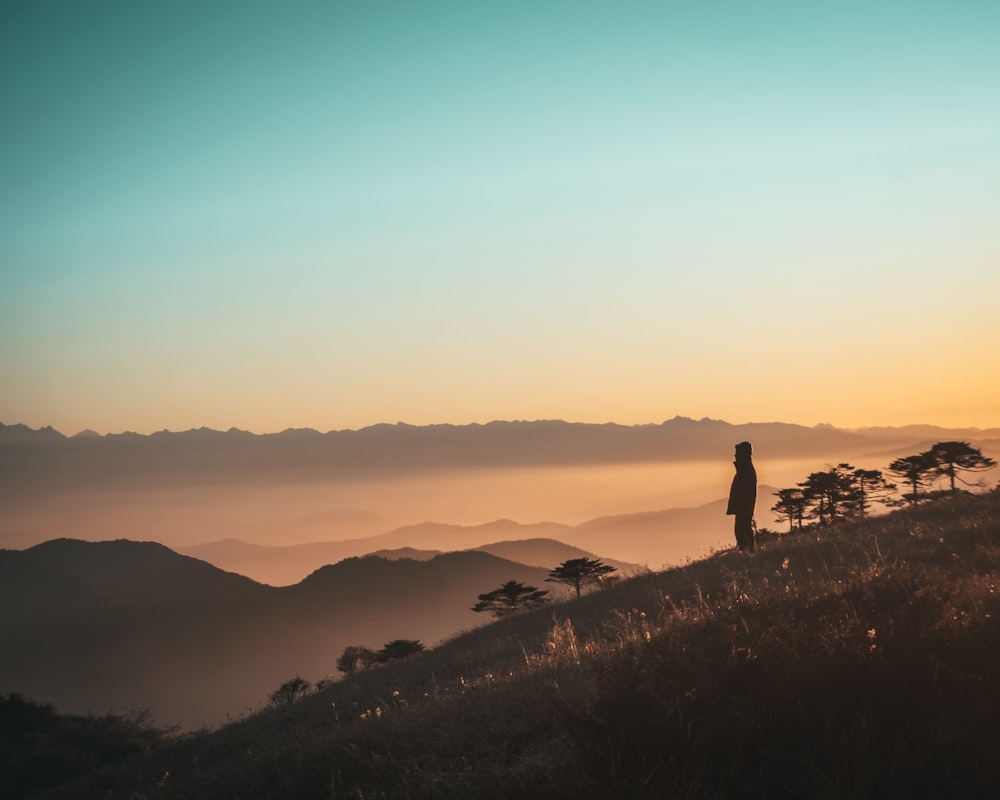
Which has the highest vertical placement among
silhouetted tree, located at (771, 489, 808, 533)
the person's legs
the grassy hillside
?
the grassy hillside

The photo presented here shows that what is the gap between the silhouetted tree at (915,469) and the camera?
33094mm

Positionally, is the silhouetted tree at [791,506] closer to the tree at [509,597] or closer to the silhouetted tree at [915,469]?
the silhouetted tree at [915,469]

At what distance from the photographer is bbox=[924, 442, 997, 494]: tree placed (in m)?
31.9

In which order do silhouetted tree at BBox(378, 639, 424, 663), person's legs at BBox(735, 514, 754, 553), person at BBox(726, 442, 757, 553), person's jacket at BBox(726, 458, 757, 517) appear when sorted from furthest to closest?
silhouetted tree at BBox(378, 639, 424, 663)
person's jacket at BBox(726, 458, 757, 517)
person at BBox(726, 442, 757, 553)
person's legs at BBox(735, 514, 754, 553)

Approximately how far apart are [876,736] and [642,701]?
1.40m

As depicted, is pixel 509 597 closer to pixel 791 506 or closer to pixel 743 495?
pixel 791 506

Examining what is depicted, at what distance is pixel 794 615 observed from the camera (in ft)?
22.5

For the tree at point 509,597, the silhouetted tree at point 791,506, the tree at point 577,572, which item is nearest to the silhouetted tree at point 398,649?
the tree at point 509,597

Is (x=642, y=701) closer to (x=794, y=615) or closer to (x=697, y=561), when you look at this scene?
(x=794, y=615)

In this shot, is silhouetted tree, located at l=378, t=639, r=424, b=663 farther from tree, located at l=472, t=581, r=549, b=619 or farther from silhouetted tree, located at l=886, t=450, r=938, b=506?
silhouetted tree, located at l=886, t=450, r=938, b=506

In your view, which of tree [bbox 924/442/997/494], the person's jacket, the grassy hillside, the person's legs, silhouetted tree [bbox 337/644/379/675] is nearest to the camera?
the grassy hillside

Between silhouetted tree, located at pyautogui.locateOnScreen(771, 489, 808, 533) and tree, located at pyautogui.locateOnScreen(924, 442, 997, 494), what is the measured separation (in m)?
6.61

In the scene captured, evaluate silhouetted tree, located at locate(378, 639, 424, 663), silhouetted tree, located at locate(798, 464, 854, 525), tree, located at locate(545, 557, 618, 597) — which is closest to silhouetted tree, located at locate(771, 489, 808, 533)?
silhouetted tree, located at locate(798, 464, 854, 525)

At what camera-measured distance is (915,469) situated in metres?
33.6
